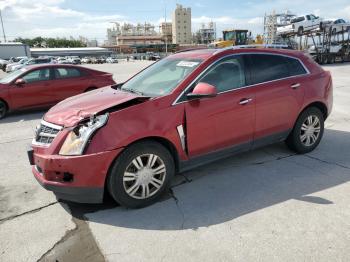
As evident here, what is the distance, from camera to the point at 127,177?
129 inches

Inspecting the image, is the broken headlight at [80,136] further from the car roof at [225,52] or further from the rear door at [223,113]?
the car roof at [225,52]

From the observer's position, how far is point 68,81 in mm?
9430

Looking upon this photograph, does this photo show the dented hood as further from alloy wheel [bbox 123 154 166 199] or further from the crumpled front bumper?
alloy wheel [bbox 123 154 166 199]

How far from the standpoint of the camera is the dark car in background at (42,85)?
28.2 ft

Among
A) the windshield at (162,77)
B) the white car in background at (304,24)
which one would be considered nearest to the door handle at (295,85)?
the windshield at (162,77)

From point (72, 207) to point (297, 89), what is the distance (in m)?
3.44

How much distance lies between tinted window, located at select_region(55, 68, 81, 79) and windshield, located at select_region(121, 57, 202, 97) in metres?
5.56

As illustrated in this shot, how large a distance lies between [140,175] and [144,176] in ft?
0.17

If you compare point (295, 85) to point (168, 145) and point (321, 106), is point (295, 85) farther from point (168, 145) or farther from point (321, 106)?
point (168, 145)

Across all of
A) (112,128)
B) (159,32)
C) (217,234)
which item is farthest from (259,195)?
(159,32)

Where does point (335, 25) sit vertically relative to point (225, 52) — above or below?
above

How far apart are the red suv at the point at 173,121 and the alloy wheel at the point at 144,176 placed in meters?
0.01

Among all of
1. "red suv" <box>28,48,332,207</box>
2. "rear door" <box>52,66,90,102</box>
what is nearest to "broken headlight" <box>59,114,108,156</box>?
"red suv" <box>28,48,332,207</box>

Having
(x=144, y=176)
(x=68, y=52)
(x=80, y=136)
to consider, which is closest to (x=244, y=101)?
(x=144, y=176)
